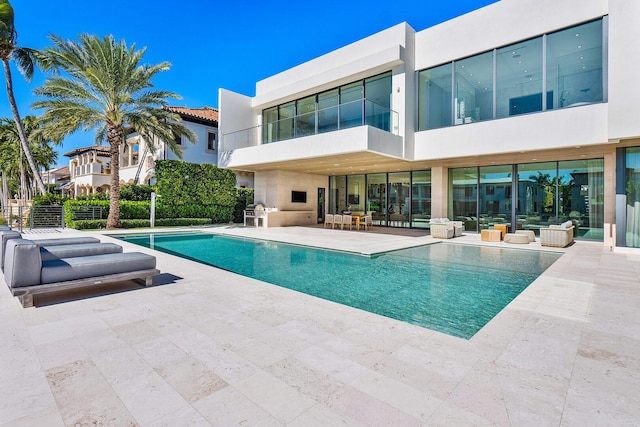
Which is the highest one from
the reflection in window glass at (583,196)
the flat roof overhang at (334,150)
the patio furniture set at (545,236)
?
the flat roof overhang at (334,150)

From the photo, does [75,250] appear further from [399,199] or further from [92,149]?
[92,149]

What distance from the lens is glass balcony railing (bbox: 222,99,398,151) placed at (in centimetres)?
1349

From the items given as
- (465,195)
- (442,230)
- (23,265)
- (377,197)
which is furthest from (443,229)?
(23,265)

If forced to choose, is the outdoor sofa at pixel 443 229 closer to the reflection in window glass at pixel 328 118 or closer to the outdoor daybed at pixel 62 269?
the reflection in window glass at pixel 328 118

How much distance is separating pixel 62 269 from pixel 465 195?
16221 millimetres

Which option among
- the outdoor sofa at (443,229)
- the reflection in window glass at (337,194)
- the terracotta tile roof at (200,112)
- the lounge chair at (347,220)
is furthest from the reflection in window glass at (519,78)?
the terracotta tile roof at (200,112)

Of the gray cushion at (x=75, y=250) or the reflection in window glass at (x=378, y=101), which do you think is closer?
the gray cushion at (x=75, y=250)

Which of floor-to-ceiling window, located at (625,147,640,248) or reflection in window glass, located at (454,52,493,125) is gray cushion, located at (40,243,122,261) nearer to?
reflection in window glass, located at (454,52,493,125)

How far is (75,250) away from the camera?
5.87 m

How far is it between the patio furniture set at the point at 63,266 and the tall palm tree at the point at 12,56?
→ 18749 millimetres

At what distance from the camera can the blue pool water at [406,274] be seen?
5250 millimetres

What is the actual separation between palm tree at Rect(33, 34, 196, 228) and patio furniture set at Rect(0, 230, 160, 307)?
12.5 metres

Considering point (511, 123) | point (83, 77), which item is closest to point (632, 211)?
point (511, 123)

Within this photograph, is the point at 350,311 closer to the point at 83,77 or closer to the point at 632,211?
the point at 632,211
